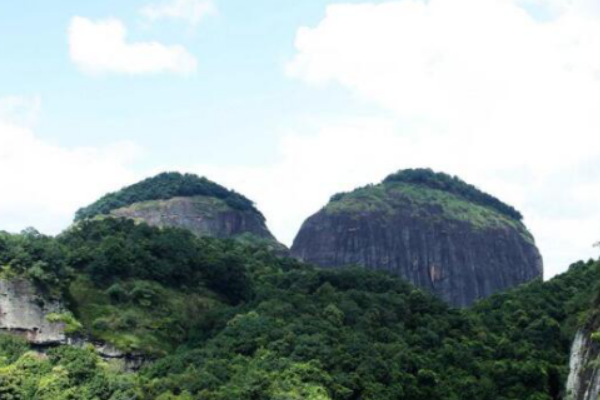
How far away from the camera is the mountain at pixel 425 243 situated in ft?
500

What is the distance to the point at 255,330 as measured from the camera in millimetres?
69250

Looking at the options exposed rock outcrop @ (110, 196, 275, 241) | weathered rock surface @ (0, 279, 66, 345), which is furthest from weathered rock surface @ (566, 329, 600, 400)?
exposed rock outcrop @ (110, 196, 275, 241)

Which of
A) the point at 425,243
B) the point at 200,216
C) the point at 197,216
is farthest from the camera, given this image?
the point at 425,243

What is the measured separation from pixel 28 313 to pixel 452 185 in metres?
111

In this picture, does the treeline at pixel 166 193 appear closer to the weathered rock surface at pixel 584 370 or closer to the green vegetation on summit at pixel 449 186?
the green vegetation on summit at pixel 449 186

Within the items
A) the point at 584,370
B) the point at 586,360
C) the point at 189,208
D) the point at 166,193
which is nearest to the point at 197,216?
the point at 189,208

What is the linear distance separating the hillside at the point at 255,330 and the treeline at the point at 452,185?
74.5 m

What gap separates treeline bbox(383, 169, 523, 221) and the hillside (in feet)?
245

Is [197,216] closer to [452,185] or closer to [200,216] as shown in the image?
[200,216]

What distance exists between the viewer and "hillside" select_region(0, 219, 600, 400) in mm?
61562

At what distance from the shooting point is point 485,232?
15675 centimetres

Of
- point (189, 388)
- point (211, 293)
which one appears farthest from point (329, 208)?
point (189, 388)

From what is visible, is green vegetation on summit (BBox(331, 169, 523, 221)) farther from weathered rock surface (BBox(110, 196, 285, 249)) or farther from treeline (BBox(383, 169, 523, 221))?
weathered rock surface (BBox(110, 196, 285, 249))

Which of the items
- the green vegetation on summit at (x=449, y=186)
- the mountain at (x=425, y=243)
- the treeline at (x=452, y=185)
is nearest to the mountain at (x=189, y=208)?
the mountain at (x=425, y=243)
